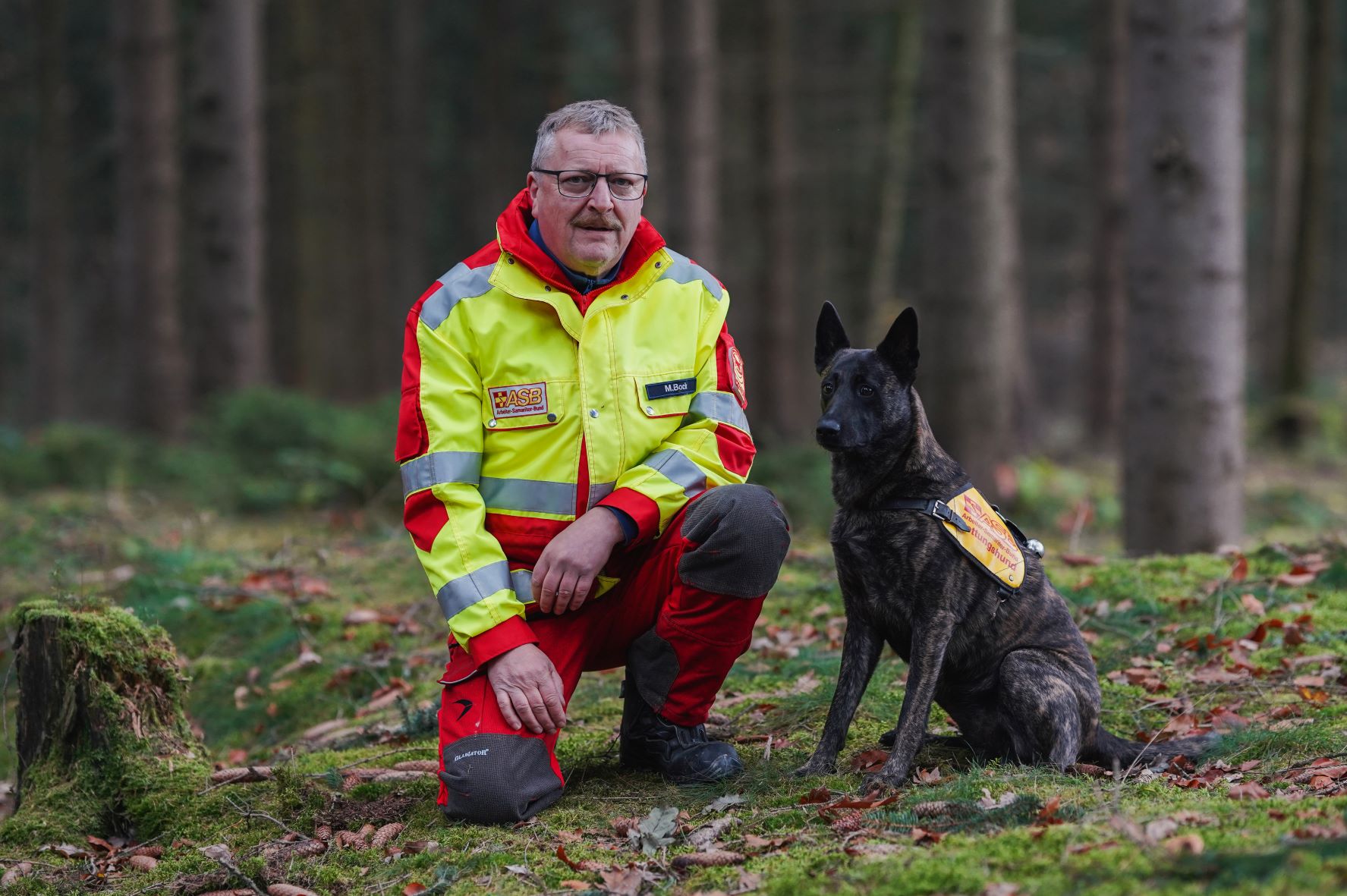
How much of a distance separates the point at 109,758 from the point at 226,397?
25.2ft

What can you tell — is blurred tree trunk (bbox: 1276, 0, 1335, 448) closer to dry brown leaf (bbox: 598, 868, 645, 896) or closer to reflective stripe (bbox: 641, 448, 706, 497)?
reflective stripe (bbox: 641, 448, 706, 497)

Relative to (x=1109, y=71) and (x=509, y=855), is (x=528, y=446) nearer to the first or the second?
(x=509, y=855)

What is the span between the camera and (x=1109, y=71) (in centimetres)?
1509

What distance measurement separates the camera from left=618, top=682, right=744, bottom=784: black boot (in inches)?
161

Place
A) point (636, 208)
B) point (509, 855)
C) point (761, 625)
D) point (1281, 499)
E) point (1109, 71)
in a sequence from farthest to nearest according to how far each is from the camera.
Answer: point (1109, 71), point (1281, 499), point (761, 625), point (636, 208), point (509, 855)

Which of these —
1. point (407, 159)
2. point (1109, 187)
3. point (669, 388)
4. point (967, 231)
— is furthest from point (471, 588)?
point (407, 159)

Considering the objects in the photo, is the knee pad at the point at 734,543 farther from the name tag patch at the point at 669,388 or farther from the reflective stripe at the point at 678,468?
the name tag patch at the point at 669,388

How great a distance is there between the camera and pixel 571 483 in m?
4.04

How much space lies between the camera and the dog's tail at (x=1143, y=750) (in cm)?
395

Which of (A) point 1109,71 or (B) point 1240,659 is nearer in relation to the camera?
(B) point 1240,659

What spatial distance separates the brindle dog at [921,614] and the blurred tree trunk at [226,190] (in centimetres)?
948

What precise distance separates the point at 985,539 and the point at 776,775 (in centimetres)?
104

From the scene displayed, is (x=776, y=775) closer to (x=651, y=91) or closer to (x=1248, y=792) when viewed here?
(x=1248, y=792)

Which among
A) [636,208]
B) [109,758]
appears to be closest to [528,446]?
[636,208]
